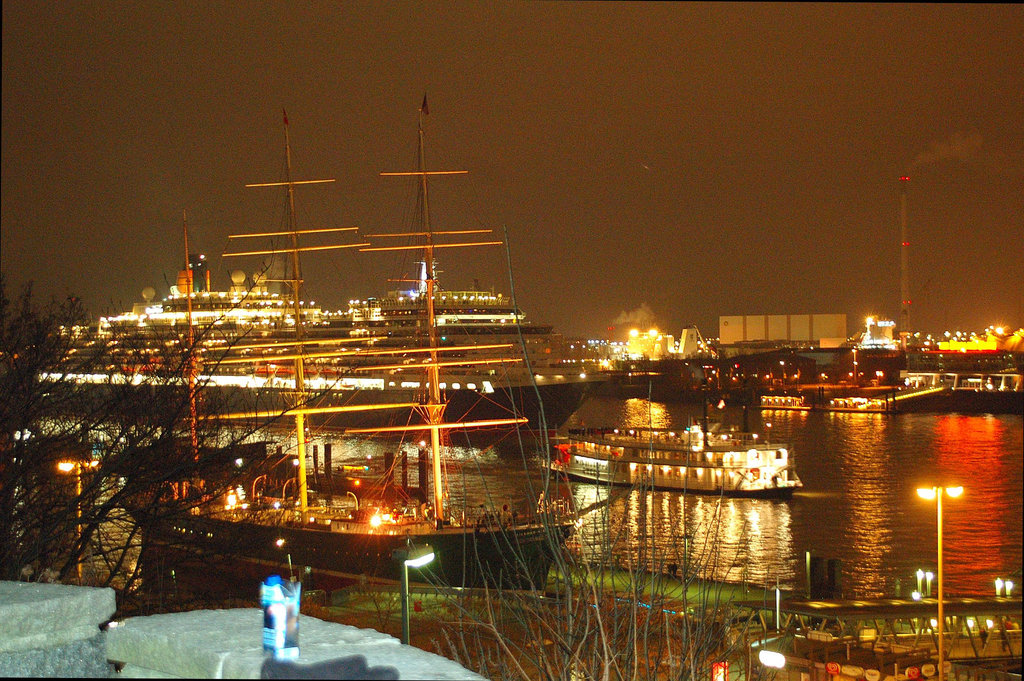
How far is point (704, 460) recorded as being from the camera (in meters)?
22.6

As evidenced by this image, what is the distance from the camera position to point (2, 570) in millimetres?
4082

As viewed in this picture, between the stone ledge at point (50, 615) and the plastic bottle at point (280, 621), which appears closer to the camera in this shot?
the plastic bottle at point (280, 621)

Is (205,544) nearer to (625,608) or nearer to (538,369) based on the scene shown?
(625,608)

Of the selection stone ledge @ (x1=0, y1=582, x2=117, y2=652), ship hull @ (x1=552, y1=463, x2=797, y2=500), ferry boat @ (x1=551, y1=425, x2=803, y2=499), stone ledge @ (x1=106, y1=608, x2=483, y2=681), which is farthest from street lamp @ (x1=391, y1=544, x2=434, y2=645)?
A: ferry boat @ (x1=551, y1=425, x2=803, y2=499)

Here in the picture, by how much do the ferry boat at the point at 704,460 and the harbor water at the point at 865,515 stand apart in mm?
509

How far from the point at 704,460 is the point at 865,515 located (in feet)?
18.6

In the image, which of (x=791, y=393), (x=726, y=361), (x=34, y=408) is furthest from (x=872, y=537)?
(x=34, y=408)

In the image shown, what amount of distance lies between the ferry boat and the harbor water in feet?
1.67

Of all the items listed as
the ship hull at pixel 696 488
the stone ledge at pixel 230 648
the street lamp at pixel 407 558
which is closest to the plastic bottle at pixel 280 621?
the stone ledge at pixel 230 648

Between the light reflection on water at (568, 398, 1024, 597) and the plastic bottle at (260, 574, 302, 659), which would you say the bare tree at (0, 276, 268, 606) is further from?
the light reflection on water at (568, 398, 1024, 597)

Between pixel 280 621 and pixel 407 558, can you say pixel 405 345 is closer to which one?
pixel 407 558

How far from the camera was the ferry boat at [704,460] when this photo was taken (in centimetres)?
2141

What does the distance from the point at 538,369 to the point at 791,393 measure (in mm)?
11202

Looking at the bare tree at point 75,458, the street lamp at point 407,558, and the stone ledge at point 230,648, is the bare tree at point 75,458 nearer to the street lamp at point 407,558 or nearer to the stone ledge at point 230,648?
the street lamp at point 407,558
